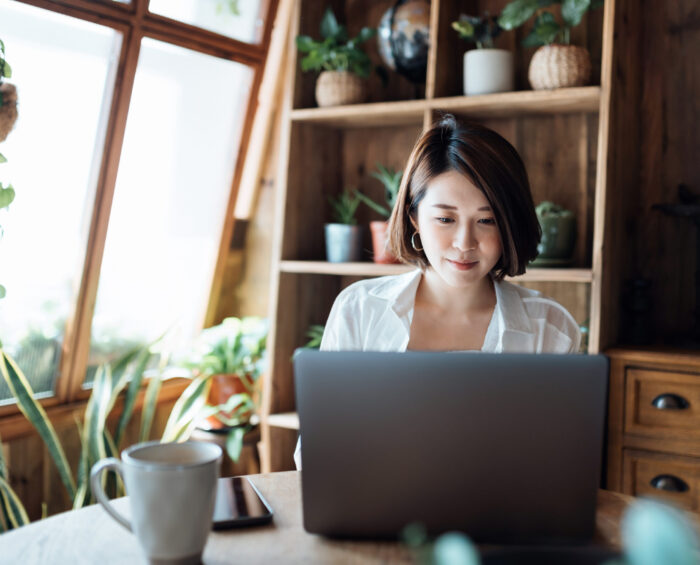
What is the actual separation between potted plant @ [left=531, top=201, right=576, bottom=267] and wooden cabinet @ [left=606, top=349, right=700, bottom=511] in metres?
0.37

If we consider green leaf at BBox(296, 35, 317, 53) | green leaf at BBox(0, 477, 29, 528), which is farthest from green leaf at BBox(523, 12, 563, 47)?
green leaf at BBox(0, 477, 29, 528)

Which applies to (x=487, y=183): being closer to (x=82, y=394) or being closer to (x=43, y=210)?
(x=43, y=210)

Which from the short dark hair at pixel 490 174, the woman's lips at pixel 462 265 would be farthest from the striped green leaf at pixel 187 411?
the woman's lips at pixel 462 265

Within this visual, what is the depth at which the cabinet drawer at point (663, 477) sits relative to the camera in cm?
213

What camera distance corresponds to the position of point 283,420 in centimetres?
272

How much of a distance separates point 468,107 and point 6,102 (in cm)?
144

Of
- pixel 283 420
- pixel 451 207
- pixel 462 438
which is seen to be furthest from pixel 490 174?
pixel 283 420

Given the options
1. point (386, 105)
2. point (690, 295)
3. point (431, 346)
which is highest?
point (386, 105)

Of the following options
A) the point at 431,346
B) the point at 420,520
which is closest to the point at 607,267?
the point at 431,346

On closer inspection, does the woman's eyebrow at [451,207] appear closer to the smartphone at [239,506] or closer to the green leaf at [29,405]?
the smartphone at [239,506]

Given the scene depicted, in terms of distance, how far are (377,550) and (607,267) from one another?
1.62 meters

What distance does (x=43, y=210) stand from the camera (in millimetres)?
2533

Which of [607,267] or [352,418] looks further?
[607,267]

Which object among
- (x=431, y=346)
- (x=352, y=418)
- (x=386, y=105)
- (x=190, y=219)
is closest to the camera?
(x=352, y=418)
